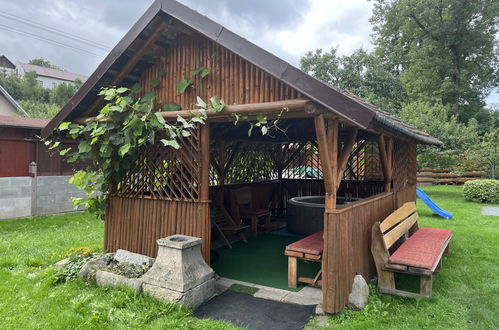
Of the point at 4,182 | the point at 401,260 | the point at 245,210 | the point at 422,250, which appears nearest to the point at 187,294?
the point at 401,260

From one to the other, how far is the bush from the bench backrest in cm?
804

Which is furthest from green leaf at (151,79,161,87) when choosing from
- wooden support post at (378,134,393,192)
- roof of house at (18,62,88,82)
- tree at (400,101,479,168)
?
roof of house at (18,62,88,82)

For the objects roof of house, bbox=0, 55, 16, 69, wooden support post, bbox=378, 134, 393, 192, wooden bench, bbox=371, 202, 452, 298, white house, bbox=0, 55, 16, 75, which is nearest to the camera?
wooden bench, bbox=371, 202, 452, 298

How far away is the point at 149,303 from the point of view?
11.8 feet

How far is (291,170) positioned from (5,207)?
24.0 feet

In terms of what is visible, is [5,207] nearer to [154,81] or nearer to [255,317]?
[154,81]

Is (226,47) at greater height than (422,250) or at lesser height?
greater

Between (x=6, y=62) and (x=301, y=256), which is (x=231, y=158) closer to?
(x=301, y=256)

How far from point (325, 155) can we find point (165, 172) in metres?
2.17

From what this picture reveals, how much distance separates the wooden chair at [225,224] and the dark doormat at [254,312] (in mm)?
2285

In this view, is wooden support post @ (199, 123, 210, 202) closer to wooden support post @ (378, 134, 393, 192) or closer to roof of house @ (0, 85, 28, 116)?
wooden support post @ (378, 134, 393, 192)

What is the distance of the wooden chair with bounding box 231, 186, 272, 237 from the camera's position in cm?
696

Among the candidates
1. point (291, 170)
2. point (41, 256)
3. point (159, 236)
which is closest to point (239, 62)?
point (159, 236)

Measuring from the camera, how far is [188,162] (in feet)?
14.0
